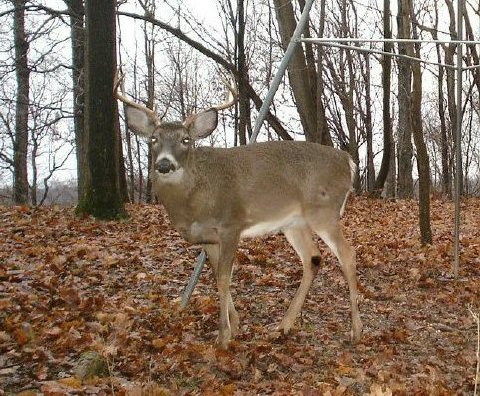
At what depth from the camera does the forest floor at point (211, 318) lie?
513cm

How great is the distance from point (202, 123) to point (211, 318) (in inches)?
77.4

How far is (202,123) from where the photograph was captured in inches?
237

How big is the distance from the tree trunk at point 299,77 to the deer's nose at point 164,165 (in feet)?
40.3

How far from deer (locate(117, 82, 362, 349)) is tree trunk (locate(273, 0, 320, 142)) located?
10876mm

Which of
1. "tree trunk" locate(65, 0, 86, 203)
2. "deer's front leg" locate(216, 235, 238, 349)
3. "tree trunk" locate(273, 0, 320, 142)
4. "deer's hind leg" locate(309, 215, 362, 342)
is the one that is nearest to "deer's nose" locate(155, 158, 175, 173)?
"deer's front leg" locate(216, 235, 238, 349)

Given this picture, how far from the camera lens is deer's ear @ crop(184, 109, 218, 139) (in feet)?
19.6

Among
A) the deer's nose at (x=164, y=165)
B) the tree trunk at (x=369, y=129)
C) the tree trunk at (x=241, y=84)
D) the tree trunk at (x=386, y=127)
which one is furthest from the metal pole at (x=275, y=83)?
the tree trunk at (x=369, y=129)

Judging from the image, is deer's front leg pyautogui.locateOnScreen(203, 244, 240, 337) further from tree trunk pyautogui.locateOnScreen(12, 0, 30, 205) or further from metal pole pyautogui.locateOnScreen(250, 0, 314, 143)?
tree trunk pyautogui.locateOnScreen(12, 0, 30, 205)

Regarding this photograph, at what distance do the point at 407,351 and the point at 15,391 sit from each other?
339 centimetres

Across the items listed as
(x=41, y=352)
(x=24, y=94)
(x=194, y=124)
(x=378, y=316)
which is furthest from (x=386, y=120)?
(x=41, y=352)

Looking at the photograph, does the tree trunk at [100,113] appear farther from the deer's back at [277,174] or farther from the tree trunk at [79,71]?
the deer's back at [277,174]

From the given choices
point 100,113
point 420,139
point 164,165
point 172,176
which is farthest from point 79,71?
point 164,165

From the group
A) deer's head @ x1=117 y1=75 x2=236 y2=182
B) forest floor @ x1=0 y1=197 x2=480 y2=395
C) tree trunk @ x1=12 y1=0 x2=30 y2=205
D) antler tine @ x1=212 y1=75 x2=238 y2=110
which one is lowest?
forest floor @ x1=0 y1=197 x2=480 y2=395

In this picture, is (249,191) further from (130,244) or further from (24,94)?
(24,94)
